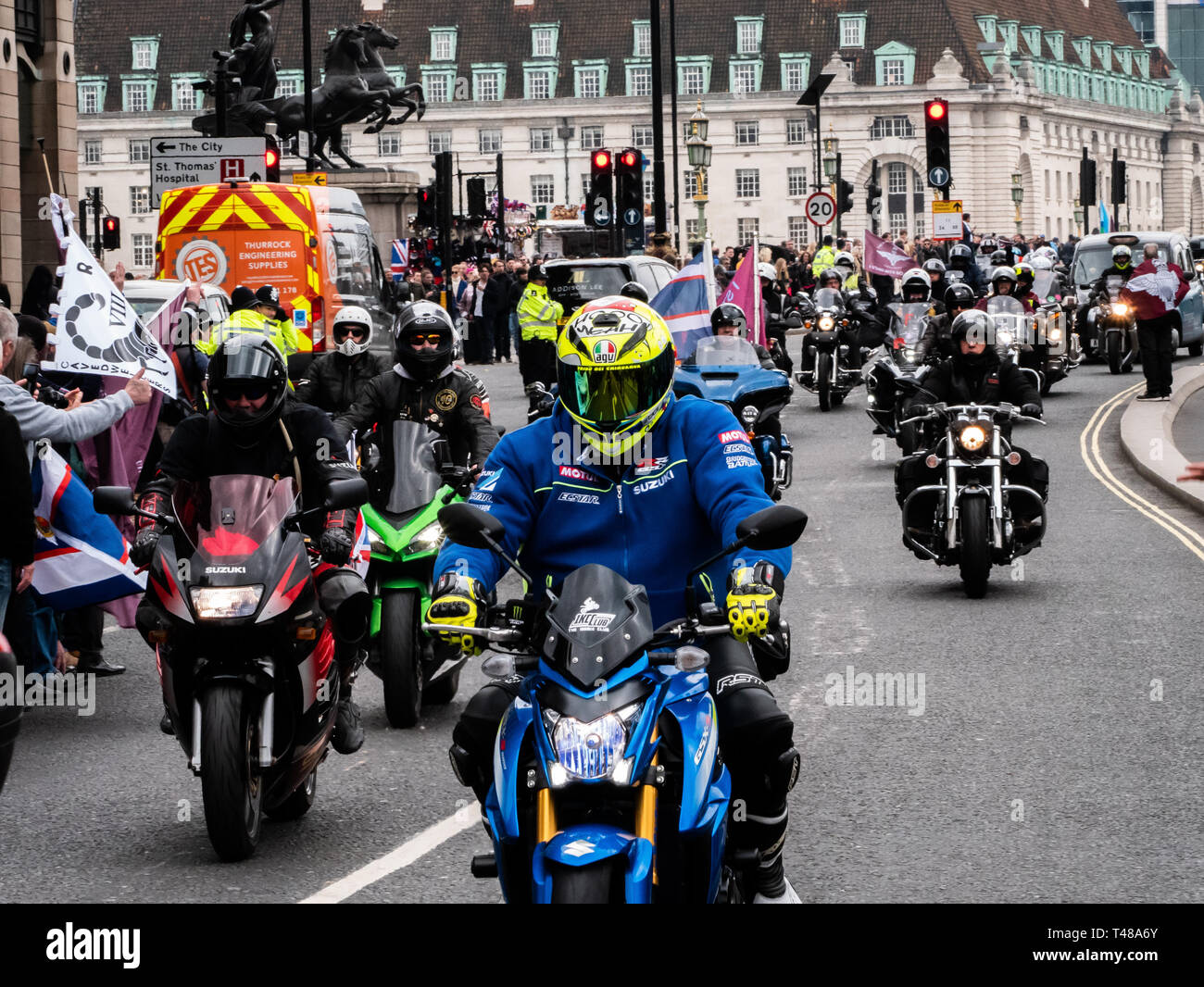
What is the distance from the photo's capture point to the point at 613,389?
5012mm

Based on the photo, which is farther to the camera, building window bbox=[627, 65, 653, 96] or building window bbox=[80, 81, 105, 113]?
building window bbox=[80, 81, 105, 113]

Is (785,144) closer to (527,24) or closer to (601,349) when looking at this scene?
(527,24)

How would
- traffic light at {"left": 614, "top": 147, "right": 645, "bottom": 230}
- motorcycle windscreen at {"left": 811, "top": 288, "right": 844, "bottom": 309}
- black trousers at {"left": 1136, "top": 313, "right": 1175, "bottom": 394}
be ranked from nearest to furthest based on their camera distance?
1. black trousers at {"left": 1136, "top": 313, "right": 1175, "bottom": 394}
2. motorcycle windscreen at {"left": 811, "top": 288, "right": 844, "bottom": 309}
3. traffic light at {"left": 614, "top": 147, "right": 645, "bottom": 230}

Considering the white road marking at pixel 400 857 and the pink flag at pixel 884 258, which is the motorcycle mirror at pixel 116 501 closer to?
the white road marking at pixel 400 857

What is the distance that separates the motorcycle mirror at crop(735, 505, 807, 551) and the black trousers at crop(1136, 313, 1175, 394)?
20727 mm

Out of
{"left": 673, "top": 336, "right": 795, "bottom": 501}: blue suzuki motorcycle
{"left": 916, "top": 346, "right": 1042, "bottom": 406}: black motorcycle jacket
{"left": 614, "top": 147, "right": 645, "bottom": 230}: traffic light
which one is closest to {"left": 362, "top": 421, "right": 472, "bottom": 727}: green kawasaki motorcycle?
{"left": 916, "top": 346, "right": 1042, "bottom": 406}: black motorcycle jacket

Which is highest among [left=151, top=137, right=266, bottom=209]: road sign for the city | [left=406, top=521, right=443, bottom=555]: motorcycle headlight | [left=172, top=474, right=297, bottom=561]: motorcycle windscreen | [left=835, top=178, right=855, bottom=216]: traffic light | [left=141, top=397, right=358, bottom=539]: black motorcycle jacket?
[left=835, top=178, right=855, bottom=216]: traffic light

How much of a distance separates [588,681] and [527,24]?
399 feet

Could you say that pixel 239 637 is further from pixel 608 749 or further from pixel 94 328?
pixel 94 328

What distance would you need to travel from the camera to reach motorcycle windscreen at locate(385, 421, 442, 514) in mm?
8914

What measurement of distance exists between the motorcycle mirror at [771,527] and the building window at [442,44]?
121 meters

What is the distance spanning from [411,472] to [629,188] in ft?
68.9

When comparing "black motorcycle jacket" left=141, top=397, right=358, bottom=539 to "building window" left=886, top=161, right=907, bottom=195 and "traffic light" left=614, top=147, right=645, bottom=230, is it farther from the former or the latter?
"building window" left=886, top=161, right=907, bottom=195
